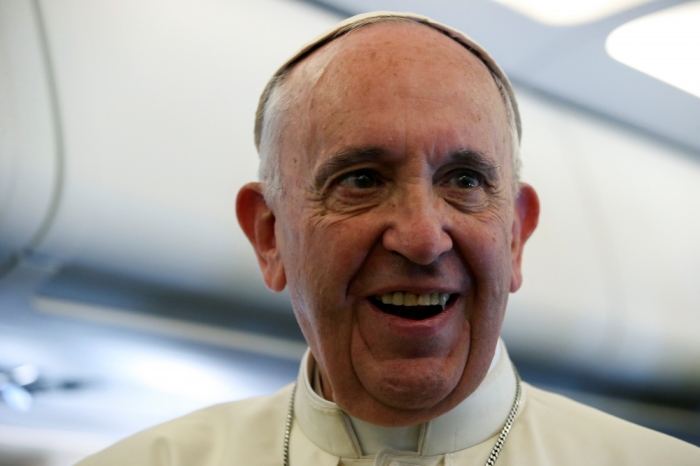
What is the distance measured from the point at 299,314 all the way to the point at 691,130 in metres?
1.13

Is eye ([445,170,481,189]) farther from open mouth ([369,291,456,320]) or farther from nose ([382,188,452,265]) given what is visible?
open mouth ([369,291,456,320])

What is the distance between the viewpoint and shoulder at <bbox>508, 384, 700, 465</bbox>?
1149mm

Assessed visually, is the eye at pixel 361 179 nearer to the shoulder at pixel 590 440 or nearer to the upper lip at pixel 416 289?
the upper lip at pixel 416 289

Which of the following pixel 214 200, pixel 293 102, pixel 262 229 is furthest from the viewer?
pixel 214 200

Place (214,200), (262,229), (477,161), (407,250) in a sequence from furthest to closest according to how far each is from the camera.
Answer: (214,200) < (262,229) < (477,161) < (407,250)

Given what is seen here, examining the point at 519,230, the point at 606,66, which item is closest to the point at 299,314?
the point at 519,230

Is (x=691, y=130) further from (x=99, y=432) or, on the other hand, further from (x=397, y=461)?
(x=99, y=432)

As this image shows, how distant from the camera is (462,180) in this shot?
107 cm

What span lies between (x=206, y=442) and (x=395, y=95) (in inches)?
35.5

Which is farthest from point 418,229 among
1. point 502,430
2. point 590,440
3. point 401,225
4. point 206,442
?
point 206,442

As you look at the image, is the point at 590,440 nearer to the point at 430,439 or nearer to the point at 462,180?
the point at 430,439

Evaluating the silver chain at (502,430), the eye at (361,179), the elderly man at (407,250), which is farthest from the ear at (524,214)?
the eye at (361,179)

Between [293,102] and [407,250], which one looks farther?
[293,102]

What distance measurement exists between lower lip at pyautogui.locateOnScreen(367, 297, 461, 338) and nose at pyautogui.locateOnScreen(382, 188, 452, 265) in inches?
4.1
